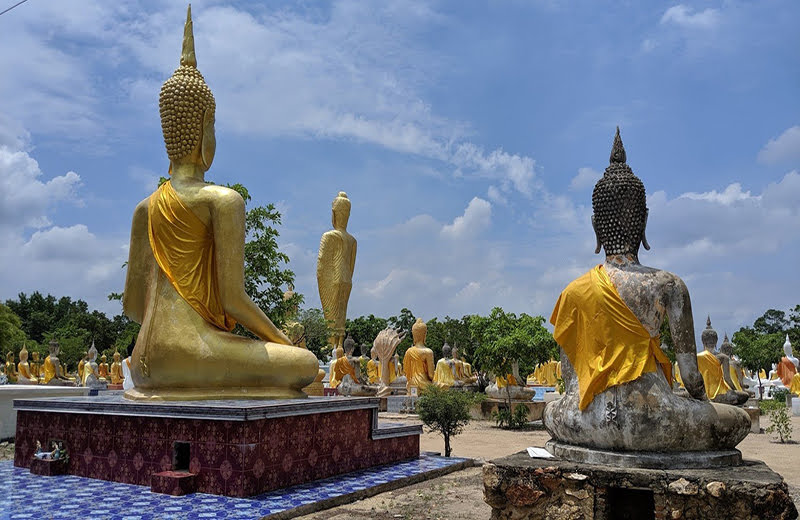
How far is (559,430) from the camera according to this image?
4867 millimetres

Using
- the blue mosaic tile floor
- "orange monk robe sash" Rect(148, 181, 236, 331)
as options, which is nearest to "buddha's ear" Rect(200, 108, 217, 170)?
"orange monk robe sash" Rect(148, 181, 236, 331)

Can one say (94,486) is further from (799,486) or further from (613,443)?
(799,486)

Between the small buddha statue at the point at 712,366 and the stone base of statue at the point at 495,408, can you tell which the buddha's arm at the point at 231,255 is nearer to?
the small buddha statue at the point at 712,366


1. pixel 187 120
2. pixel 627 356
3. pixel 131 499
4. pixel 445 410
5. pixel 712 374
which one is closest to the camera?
pixel 627 356

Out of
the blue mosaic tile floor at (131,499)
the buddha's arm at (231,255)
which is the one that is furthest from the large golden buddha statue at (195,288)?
the blue mosaic tile floor at (131,499)

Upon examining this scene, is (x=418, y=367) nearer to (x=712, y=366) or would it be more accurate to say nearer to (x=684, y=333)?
(x=712, y=366)

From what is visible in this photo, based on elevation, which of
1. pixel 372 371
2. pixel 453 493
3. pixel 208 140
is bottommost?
pixel 453 493

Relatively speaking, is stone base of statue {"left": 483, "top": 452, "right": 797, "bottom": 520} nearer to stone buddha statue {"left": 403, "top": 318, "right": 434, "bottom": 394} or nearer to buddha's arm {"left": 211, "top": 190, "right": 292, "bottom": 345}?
buddha's arm {"left": 211, "top": 190, "right": 292, "bottom": 345}

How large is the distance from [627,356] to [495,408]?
50.1ft

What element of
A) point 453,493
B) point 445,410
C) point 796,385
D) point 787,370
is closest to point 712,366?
point 445,410

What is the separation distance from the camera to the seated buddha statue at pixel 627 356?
4477mm

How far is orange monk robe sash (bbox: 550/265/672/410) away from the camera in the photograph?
463 cm

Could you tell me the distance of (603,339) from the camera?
15.5ft

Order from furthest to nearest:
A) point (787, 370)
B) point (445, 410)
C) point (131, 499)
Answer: point (787, 370) < point (445, 410) < point (131, 499)
